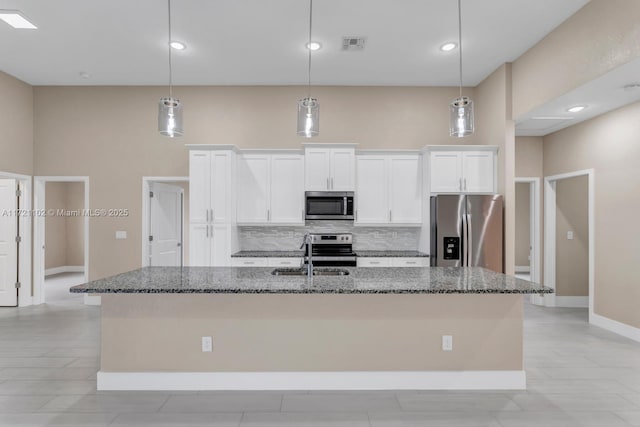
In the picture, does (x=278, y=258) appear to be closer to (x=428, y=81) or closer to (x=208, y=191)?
(x=208, y=191)

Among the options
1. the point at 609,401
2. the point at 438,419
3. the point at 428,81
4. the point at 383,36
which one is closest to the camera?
the point at 438,419

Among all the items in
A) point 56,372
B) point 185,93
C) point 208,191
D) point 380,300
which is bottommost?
point 56,372

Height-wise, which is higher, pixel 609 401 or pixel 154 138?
pixel 154 138

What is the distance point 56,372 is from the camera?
3275mm

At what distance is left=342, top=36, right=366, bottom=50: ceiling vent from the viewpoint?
166 inches

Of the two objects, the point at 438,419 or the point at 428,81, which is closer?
the point at 438,419

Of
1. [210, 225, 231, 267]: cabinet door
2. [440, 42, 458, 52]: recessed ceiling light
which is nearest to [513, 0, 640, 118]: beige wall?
[440, 42, 458, 52]: recessed ceiling light

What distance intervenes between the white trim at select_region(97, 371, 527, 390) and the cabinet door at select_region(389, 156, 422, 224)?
2.70 meters

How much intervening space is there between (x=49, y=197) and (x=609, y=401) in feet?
35.1

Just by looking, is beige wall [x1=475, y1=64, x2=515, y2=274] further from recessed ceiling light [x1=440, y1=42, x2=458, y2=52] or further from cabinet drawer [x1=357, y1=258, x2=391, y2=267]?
cabinet drawer [x1=357, y1=258, x2=391, y2=267]

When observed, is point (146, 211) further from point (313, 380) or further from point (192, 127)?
point (313, 380)

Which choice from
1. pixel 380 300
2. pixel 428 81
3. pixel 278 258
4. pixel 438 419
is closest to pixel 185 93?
pixel 278 258

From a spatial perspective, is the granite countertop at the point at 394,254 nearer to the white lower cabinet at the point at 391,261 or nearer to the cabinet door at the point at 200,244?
the white lower cabinet at the point at 391,261

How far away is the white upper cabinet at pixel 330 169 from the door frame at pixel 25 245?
14.1 ft
